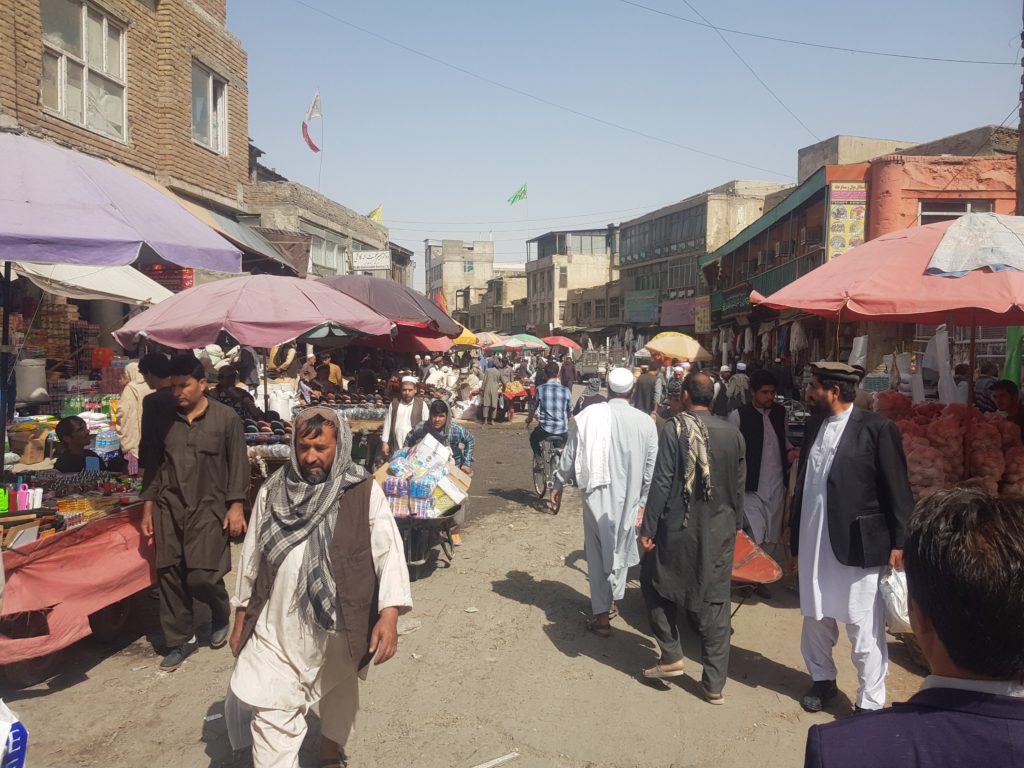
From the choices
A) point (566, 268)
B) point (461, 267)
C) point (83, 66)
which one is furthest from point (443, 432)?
point (461, 267)

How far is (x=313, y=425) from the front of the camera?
3.00 m

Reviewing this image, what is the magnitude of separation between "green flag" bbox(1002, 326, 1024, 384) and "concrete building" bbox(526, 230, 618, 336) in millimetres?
49758

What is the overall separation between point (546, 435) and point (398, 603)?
6.72 metres

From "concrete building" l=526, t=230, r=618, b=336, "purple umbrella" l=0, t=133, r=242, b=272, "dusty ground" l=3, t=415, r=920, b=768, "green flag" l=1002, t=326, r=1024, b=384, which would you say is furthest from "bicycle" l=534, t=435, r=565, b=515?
"concrete building" l=526, t=230, r=618, b=336

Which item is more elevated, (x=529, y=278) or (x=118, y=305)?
(x=529, y=278)

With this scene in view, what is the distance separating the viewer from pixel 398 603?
3.00 m

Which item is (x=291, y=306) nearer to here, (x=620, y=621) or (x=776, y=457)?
(x=620, y=621)

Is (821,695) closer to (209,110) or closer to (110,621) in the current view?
(110,621)

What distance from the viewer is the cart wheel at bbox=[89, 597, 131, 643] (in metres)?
4.70

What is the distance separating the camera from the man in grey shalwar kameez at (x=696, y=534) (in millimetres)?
4117

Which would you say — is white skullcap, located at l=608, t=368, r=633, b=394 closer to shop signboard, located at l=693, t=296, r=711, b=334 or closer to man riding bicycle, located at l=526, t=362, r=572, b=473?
man riding bicycle, located at l=526, t=362, r=572, b=473

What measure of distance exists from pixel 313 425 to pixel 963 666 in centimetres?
241

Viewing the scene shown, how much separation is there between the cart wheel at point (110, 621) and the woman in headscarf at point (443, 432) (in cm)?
261

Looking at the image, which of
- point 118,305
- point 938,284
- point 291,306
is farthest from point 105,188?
point 118,305
